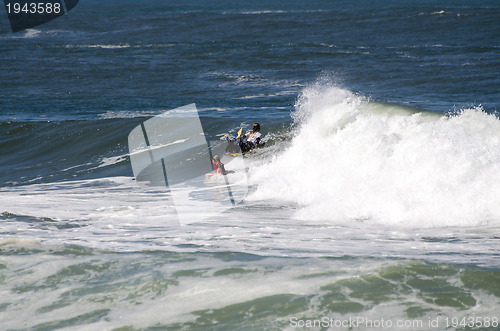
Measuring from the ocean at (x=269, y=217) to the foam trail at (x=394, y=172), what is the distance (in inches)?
1.7

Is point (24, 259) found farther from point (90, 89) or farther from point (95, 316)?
point (90, 89)

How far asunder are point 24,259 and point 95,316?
1765mm

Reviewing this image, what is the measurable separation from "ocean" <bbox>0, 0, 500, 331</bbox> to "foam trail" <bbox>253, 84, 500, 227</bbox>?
42 millimetres

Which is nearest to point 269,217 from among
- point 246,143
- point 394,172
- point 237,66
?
point 394,172

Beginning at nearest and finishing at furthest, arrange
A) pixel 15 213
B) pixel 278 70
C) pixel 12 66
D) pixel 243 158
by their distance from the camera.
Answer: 1. pixel 15 213
2. pixel 243 158
3. pixel 278 70
4. pixel 12 66

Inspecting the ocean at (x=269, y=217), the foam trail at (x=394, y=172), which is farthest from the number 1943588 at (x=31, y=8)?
the foam trail at (x=394, y=172)

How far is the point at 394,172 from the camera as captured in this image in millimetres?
11094

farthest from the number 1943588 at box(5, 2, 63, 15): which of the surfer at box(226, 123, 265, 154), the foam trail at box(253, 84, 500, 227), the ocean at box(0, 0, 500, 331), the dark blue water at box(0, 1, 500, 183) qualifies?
the foam trail at box(253, 84, 500, 227)

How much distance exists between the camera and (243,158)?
15.3m

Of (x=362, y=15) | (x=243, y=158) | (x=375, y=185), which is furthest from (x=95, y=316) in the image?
(x=362, y=15)

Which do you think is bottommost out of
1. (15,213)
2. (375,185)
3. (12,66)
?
(375,185)

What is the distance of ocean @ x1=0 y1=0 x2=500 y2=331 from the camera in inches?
215

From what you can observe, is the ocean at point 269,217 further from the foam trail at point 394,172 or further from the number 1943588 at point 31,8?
the number 1943588 at point 31,8

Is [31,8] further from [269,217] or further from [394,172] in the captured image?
[269,217]
